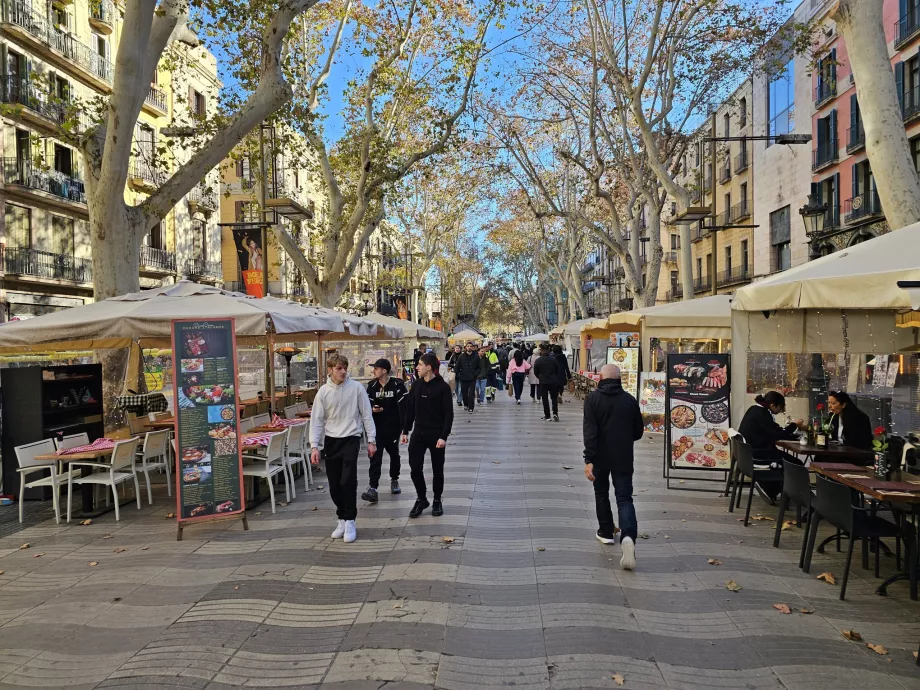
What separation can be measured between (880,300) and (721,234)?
37.8m

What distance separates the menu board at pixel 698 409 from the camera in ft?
28.4

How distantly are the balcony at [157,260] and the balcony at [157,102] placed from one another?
19.2ft

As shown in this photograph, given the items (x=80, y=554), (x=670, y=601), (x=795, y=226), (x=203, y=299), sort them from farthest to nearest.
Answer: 1. (x=795, y=226)
2. (x=203, y=299)
3. (x=80, y=554)
4. (x=670, y=601)

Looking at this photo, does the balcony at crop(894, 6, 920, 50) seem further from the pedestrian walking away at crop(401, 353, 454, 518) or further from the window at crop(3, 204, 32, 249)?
the window at crop(3, 204, 32, 249)

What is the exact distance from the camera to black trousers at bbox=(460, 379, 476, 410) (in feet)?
61.6

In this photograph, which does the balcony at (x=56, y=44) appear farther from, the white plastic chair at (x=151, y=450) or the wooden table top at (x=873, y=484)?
the wooden table top at (x=873, y=484)

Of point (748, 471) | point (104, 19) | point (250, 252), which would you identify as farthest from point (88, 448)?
point (104, 19)

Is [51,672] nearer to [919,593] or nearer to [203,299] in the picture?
[203,299]

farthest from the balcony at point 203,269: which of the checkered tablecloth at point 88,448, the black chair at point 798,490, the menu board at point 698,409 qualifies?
the black chair at point 798,490

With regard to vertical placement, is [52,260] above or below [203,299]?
above

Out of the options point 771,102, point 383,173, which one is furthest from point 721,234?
point 383,173

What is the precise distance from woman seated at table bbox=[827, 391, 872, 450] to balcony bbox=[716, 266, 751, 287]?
29449 millimetres

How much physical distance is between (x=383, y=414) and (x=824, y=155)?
85.7 ft

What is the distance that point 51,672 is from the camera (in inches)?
152
